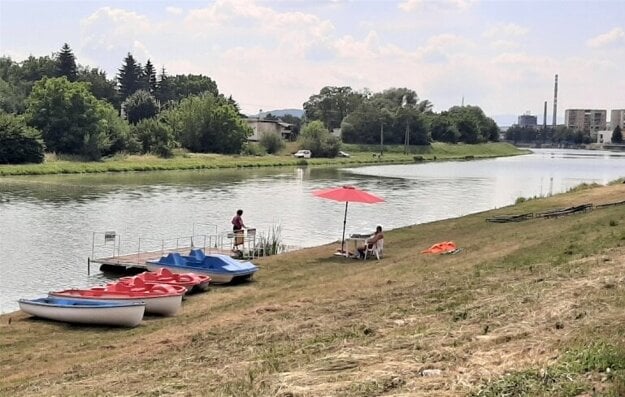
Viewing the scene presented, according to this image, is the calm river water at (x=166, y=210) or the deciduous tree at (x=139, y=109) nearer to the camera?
the calm river water at (x=166, y=210)

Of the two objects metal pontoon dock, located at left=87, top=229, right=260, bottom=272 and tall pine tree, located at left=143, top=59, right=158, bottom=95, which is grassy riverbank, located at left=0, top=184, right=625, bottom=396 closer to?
metal pontoon dock, located at left=87, top=229, right=260, bottom=272

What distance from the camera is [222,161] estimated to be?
91625mm

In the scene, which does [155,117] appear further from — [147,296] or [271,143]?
[147,296]

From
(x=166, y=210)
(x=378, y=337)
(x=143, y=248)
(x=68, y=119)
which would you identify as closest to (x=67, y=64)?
(x=68, y=119)

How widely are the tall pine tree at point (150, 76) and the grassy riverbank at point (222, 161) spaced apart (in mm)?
43014

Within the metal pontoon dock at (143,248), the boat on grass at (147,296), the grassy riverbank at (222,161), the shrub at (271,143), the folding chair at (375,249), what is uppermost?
the shrub at (271,143)

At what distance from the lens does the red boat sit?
17.0 meters

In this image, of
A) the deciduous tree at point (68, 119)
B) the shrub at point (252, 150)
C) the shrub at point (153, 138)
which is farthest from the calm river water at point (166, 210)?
the shrub at point (252, 150)

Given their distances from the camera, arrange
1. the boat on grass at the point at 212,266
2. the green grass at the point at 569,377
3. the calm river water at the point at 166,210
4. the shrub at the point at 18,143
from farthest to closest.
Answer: the shrub at the point at 18,143 → the calm river water at the point at 166,210 → the boat on grass at the point at 212,266 → the green grass at the point at 569,377

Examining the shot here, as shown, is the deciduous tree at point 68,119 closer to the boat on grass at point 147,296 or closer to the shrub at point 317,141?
the shrub at point 317,141

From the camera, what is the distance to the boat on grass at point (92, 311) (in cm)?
1443

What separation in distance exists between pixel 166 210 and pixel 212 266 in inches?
844

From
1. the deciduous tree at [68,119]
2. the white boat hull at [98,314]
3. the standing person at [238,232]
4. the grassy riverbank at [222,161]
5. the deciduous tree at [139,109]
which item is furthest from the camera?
the deciduous tree at [139,109]

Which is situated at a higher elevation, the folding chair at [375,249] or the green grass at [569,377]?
the green grass at [569,377]
